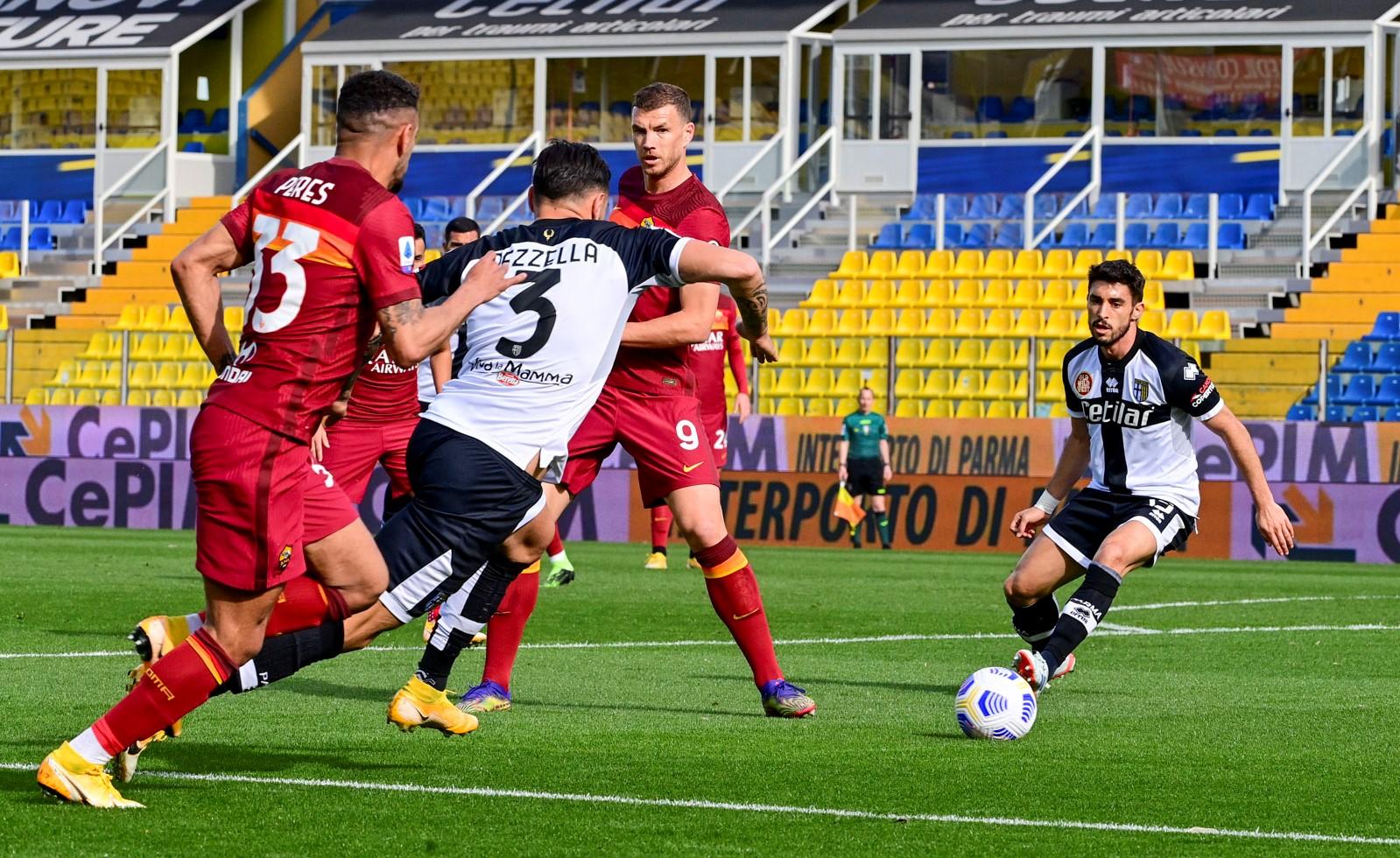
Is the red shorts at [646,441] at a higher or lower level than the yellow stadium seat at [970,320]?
lower

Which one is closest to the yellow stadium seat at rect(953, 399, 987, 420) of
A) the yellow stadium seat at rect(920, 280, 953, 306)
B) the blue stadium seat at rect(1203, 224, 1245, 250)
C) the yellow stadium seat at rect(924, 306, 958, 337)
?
the yellow stadium seat at rect(924, 306, 958, 337)

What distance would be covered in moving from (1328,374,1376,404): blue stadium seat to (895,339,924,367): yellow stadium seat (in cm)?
485

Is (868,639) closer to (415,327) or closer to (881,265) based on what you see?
(415,327)

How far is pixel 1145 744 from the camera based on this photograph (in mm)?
7703

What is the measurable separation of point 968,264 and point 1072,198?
261 centimetres

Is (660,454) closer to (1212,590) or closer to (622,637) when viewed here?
(622,637)

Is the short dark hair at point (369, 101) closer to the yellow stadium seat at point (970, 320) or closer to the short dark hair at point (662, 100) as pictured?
the short dark hair at point (662, 100)

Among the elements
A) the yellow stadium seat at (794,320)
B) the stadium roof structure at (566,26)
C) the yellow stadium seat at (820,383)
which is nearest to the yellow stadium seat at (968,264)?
the yellow stadium seat at (794,320)

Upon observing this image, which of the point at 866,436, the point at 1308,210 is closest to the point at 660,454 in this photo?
the point at 866,436

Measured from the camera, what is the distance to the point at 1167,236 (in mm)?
29062

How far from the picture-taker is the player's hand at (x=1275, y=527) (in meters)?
8.88

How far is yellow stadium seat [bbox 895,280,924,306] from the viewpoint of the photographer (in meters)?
28.2

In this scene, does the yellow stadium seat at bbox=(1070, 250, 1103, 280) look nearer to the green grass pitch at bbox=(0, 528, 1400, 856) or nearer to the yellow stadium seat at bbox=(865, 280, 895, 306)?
the yellow stadium seat at bbox=(865, 280, 895, 306)

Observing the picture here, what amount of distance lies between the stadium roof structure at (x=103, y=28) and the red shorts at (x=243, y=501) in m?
32.4
